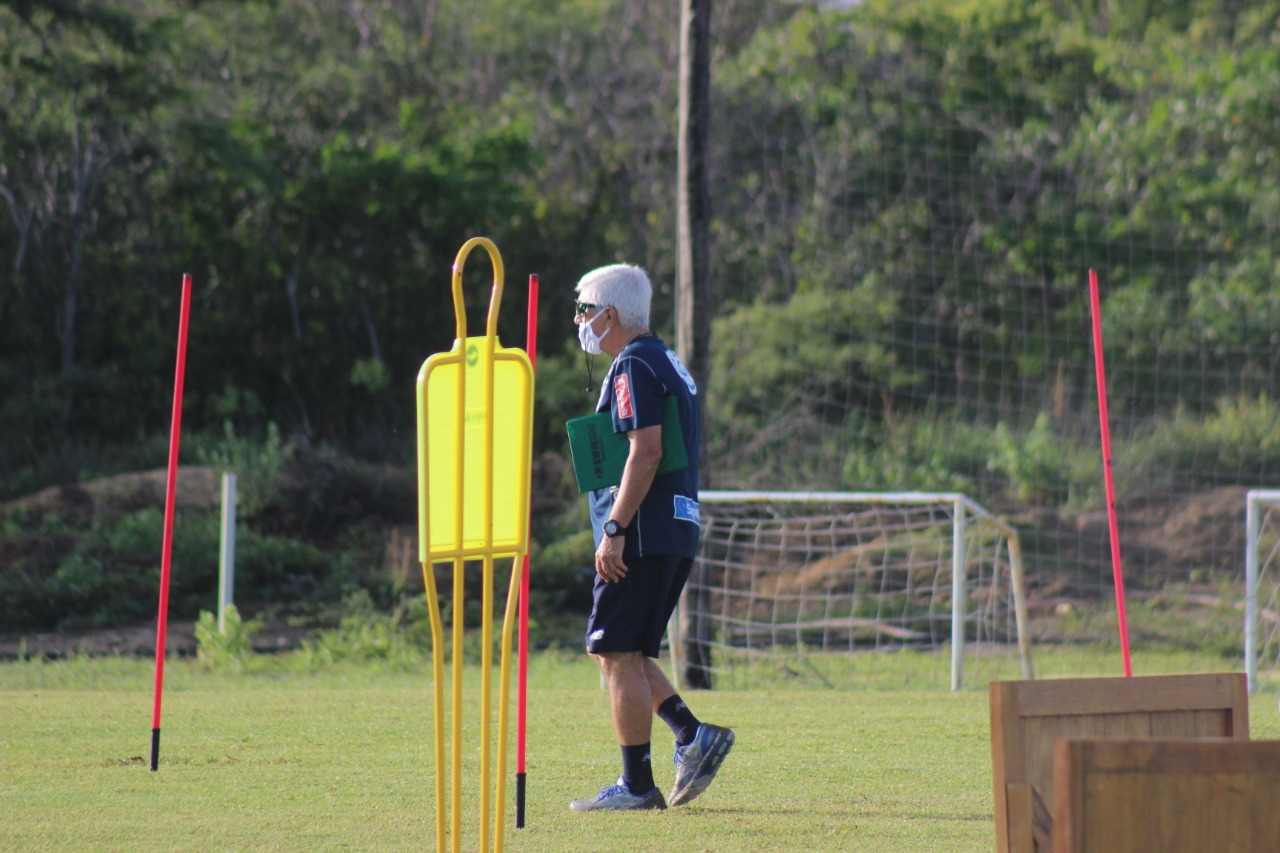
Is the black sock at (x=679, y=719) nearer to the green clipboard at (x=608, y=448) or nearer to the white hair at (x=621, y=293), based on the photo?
the green clipboard at (x=608, y=448)

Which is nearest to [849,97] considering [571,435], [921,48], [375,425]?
[921,48]

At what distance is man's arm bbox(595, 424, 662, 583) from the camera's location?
4.68 metres

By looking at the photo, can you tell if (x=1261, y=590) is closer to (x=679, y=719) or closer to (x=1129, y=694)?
(x=679, y=719)

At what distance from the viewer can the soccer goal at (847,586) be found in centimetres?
1159

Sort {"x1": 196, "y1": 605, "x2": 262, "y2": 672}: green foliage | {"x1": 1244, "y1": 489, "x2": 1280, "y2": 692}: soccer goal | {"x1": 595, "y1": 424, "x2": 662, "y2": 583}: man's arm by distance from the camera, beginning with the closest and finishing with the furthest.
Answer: {"x1": 595, "y1": 424, "x2": 662, "y2": 583}: man's arm < {"x1": 1244, "y1": 489, "x2": 1280, "y2": 692}: soccer goal < {"x1": 196, "y1": 605, "x2": 262, "y2": 672}: green foliage

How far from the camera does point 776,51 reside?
2161 cm

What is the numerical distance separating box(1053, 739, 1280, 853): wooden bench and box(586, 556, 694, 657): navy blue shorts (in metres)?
2.63

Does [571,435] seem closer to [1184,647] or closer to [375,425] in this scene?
[1184,647]

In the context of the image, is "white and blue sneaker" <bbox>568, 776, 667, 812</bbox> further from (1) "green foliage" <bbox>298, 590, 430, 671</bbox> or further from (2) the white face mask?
(1) "green foliage" <bbox>298, 590, 430, 671</bbox>

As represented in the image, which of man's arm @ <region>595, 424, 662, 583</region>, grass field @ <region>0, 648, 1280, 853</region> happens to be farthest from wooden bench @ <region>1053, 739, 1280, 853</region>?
man's arm @ <region>595, 424, 662, 583</region>

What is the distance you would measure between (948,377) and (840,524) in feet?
8.85

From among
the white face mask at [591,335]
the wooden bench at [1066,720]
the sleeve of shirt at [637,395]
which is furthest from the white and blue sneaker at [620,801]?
the wooden bench at [1066,720]

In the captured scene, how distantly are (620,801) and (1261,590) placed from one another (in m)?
11.9

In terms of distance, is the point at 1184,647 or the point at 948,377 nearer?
the point at 1184,647
